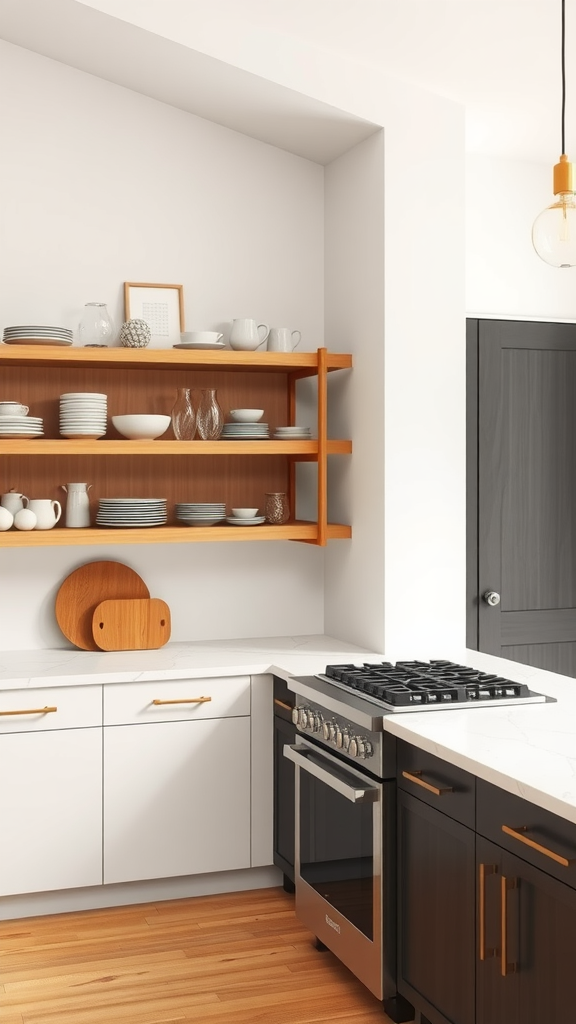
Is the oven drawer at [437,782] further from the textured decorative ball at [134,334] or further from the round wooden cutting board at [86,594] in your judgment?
the textured decorative ball at [134,334]

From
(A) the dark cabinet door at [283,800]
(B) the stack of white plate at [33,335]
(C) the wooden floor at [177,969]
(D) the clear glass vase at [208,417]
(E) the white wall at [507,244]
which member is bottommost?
(C) the wooden floor at [177,969]

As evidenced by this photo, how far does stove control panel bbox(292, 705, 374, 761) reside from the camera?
2812mm

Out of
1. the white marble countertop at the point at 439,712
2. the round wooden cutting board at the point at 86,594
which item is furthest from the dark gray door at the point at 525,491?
the round wooden cutting board at the point at 86,594

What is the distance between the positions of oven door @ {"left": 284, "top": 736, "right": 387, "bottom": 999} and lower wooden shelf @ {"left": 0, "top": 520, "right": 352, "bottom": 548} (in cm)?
82

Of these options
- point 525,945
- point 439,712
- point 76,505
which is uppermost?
point 76,505

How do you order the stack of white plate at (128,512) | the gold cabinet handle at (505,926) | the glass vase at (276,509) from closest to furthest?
1. the gold cabinet handle at (505,926)
2. the stack of white plate at (128,512)
3. the glass vase at (276,509)

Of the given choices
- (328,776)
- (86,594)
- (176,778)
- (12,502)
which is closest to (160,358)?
(12,502)

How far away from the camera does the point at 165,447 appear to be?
3.65 metres

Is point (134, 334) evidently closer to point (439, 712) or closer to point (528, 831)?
point (439, 712)

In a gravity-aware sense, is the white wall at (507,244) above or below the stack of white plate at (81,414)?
above

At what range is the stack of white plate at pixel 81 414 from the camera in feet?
11.9

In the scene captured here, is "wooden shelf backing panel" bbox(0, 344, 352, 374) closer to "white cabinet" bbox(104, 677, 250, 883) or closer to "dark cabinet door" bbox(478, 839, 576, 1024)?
"white cabinet" bbox(104, 677, 250, 883)

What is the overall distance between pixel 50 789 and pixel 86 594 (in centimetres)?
76

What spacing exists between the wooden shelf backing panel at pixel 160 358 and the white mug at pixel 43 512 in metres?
0.50
